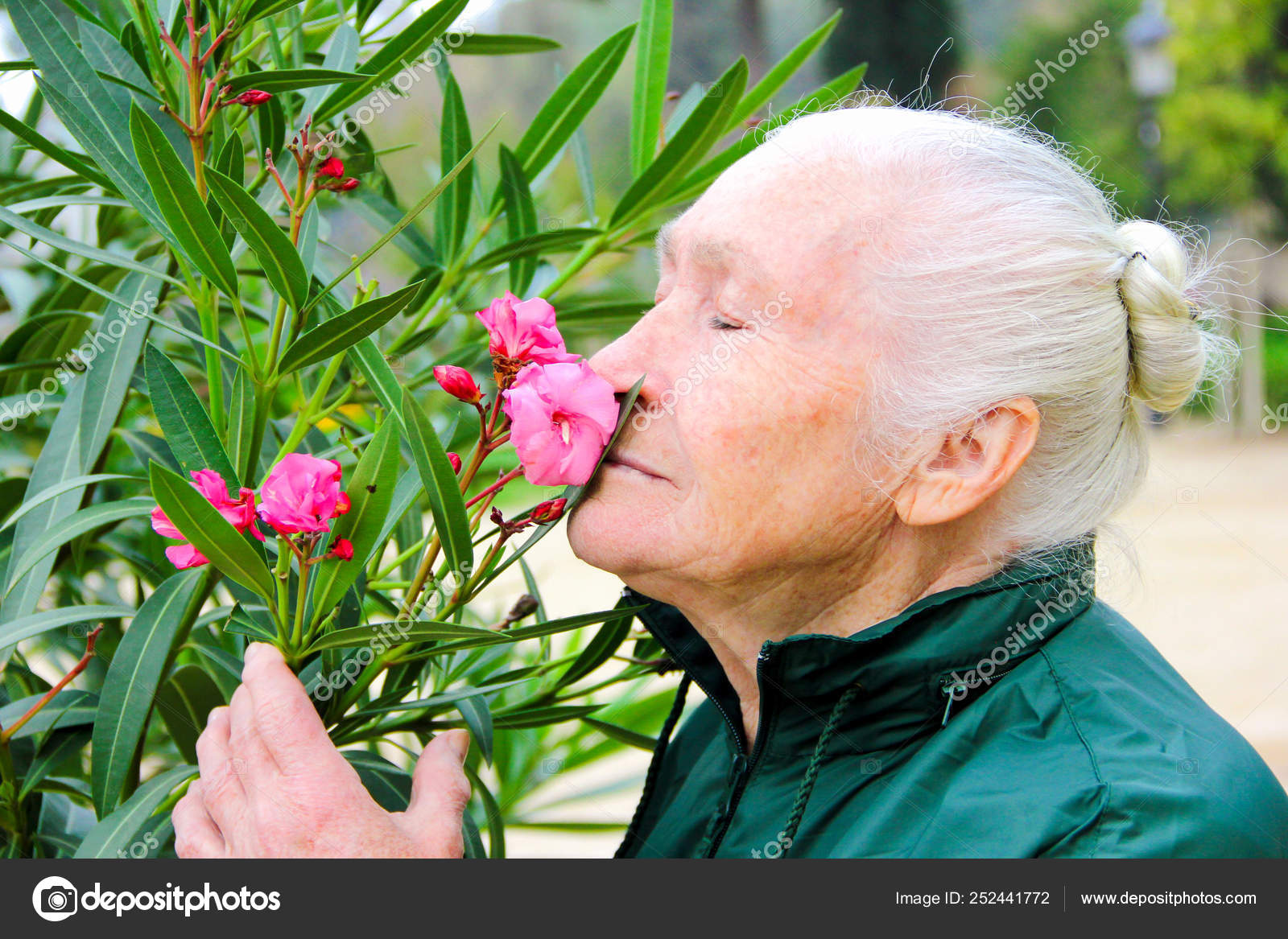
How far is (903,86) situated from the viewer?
12578 mm

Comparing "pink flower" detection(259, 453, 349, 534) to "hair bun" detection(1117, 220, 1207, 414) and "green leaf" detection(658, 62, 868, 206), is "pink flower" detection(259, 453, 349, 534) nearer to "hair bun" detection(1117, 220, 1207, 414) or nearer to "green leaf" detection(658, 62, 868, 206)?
"green leaf" detection(658, 62, 868, 206)

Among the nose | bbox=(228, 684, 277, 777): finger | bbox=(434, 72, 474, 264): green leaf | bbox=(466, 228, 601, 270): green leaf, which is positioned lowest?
bbox=(228, 684, 277, 777): finger

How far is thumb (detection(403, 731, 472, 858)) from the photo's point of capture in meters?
0.91

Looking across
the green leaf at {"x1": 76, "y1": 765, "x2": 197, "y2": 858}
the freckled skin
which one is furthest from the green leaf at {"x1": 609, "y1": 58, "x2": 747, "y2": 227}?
the green leaf at {"x1": 76, "y1": 765, "x2": 197, "y2": 858}

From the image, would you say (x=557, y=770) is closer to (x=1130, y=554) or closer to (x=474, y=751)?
(x=474, y=751)

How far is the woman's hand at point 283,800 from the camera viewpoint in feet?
2.79

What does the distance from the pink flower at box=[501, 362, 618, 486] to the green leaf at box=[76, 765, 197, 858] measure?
43cm

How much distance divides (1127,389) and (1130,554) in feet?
0.71

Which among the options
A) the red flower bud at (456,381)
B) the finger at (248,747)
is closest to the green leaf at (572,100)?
the red flower bud at (456,381)

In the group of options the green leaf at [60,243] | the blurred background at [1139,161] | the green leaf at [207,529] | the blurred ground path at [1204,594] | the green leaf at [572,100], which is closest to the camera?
the green leaf at [207,529]

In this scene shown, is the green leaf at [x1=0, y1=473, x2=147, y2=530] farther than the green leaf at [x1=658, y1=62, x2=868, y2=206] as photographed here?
No

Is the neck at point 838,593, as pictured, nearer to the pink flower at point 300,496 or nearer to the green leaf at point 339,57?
the pink flower at point 300,496

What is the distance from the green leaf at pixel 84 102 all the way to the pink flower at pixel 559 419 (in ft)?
1.09

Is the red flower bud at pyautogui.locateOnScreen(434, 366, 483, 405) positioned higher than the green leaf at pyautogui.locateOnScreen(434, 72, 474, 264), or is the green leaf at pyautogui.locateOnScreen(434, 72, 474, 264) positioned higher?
the green leaf at pyautogui.locateOnScreen(434, 72, 474, 264)
